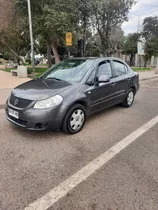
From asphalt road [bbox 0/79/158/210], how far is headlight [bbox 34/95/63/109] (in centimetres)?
69

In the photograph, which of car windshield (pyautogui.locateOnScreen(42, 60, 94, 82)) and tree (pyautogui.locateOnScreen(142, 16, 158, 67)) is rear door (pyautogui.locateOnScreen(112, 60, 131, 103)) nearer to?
car windshield (pyautogui.locateOnScreen(42, 60, 94, 82))

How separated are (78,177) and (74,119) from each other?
143cm

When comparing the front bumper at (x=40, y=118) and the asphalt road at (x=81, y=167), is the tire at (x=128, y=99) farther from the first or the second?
the front bumper at (x=40, y=118)

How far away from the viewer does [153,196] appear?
6.98ft

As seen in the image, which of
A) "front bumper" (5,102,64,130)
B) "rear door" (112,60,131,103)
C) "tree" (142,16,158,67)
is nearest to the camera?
"front bumper" (5,102,64,130)

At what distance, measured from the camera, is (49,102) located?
326 cm

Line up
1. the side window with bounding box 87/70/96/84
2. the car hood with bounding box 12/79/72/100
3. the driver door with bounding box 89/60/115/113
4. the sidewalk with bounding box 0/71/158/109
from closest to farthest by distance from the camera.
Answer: the car hood with bounding box 12/79/72/100
the side window with bounding box 87/70/96/84
the driver door with bounding box 89/60/115/113
the sidewalk with bounding box 0/71/158/109

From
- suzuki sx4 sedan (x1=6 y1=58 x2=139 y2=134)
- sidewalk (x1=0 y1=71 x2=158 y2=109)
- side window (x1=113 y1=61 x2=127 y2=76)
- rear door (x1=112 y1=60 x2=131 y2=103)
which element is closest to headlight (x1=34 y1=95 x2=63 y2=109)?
suzuki sx4 sedan (x1=6 y1=58 x2=139 y2=134)

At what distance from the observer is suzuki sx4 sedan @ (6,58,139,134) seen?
325 cm

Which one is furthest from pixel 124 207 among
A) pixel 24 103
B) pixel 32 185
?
pixel 24 103

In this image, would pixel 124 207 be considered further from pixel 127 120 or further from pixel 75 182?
pixel 127 120

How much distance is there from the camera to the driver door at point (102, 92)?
406cm

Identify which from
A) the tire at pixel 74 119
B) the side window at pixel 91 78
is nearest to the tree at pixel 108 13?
the side window at pixel 91 78

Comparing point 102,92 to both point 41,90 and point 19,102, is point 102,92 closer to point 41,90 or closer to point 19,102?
point 41,90
